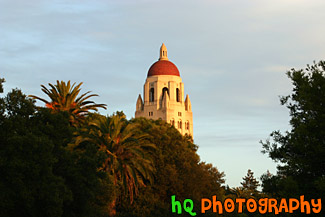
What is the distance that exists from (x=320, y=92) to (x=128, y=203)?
23616 millimetres

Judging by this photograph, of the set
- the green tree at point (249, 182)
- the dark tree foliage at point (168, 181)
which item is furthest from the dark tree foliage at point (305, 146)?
the green tree at point (249, 182)

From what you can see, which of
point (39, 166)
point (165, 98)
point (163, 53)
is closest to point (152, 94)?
point (165, 98)

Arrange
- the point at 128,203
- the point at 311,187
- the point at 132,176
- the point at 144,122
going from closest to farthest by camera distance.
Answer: the point at 311,187 < the point at 132,176 < the point at 128,203 < the point at 144,122

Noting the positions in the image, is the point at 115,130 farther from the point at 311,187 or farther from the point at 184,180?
the point at 311,187

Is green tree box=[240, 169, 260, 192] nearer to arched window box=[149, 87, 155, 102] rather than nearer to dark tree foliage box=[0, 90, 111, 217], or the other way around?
arched window box=[149, 87, 155, 102]

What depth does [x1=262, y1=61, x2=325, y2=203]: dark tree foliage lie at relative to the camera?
24812mm

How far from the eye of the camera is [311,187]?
25.0 meters

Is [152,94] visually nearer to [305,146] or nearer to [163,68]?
[163,68]

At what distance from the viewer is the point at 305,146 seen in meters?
25.5

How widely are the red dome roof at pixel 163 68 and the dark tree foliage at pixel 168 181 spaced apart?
79.8 meters

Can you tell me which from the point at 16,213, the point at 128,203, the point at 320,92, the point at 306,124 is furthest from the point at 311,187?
the point at 128,203

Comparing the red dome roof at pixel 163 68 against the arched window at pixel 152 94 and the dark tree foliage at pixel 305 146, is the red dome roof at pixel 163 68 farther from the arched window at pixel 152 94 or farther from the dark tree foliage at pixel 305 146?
the dark tree foliage at pixel 305 146

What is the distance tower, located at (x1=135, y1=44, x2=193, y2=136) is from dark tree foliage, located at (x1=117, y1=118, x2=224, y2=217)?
3033 inches

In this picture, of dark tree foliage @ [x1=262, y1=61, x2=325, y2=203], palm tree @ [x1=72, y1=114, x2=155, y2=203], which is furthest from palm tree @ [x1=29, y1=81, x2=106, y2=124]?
dark tree foliage @ [x1=262, y1=61, x2=325, y2=203]
